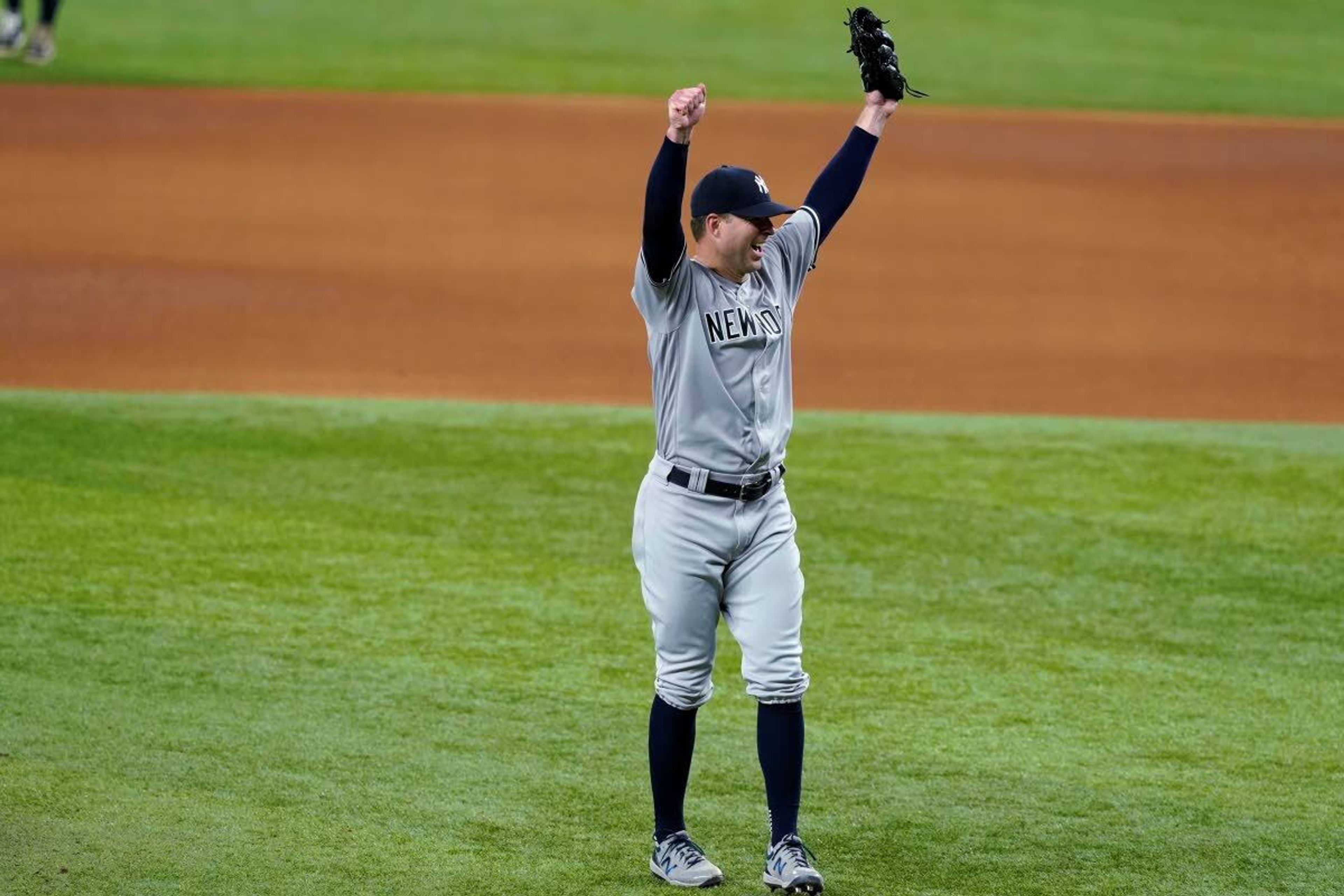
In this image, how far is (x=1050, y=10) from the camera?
25.4 m

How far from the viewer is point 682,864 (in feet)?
15.7

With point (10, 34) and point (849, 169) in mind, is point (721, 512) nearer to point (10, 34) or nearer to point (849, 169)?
point (849, 169)

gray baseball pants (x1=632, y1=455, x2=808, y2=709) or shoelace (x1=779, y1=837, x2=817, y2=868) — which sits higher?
gray baseball pants (x1=632, y1=455, x2=808, y2=709)

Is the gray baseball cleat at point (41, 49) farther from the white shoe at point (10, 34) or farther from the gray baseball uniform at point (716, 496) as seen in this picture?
the gray baseball uniform at point (716, 496)

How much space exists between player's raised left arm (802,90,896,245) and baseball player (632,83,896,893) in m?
0.35

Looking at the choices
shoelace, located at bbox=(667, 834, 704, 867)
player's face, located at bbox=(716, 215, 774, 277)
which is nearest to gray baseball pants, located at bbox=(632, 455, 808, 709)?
shoelace, located at bbox=(667, 834, 704, 867)

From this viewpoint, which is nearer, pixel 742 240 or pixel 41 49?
pixel 742 240

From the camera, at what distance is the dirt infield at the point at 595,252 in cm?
1150

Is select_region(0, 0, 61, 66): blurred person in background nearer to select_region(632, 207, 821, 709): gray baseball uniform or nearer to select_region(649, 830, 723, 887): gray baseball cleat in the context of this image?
select_region(632, 207, 821, 709): gray baseball uniform

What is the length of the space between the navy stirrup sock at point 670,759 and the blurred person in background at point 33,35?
16525 millimetres

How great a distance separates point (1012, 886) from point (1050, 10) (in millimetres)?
21953

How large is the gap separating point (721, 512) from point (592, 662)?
1.96 metres

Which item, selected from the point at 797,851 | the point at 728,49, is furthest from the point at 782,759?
the point at 728,49

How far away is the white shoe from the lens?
2011cm
